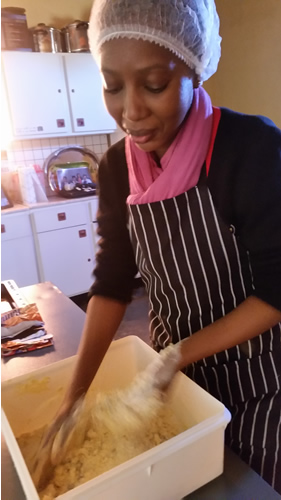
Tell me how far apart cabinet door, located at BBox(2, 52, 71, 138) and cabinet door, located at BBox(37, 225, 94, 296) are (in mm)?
749

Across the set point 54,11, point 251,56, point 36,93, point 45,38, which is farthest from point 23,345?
point 54,11

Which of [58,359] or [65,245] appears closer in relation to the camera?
[58,359]

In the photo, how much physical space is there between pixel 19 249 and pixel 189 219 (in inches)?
89.3

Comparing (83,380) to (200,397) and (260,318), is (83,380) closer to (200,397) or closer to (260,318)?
(200,397)

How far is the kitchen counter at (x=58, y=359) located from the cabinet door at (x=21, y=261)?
1.41 m

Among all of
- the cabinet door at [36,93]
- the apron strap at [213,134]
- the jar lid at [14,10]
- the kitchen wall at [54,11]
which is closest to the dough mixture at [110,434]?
the apron strap at [213,134]

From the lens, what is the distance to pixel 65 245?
2992 mm

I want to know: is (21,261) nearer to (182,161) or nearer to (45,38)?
(45,38)

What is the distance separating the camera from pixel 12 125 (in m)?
2.87

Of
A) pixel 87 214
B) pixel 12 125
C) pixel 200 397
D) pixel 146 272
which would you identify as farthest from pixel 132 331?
pixel 200 397

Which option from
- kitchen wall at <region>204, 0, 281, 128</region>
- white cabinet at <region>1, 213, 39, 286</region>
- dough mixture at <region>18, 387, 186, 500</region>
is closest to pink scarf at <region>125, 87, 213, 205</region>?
dough mixture at <region>18, 387, 186, 500</region>

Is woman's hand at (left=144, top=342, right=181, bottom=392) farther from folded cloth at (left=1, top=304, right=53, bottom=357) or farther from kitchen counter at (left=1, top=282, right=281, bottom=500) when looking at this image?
folded cloth at (left=1, top=304, right=53, bottom=357)

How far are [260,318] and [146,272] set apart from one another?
0.27 m

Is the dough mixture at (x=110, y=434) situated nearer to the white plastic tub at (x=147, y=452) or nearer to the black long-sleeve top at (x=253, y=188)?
the white plastic tub at (x=147, y=452)
